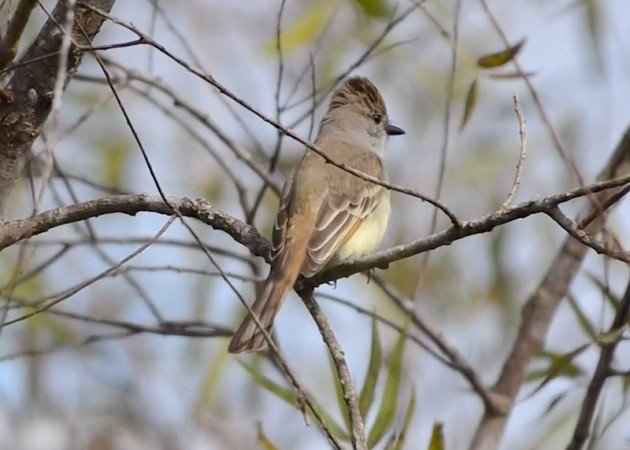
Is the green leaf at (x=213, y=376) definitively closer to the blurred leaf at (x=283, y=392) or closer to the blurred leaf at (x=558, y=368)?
the blurred leaf at (x=283, y=392)

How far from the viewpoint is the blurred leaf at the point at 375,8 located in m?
3.71

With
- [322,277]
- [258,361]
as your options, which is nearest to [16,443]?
[258,361]

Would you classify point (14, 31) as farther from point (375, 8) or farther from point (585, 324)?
point (585, 324)

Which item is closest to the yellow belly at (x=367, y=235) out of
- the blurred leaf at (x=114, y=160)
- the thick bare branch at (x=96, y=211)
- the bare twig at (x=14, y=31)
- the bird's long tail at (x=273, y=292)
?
the bird's long tail at (x=273, y=292)

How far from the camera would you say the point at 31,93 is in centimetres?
255

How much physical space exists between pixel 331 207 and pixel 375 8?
75 centimetres

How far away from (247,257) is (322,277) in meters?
0.60

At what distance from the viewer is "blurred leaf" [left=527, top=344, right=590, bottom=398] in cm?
360

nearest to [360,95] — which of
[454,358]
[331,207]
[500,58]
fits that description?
[331,207]

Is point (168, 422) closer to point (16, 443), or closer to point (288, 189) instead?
point (16, 443)

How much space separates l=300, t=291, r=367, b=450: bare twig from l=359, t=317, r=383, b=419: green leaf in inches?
24.8

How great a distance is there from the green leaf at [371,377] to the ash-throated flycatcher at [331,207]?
0.29 m

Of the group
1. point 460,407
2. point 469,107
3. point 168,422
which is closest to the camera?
point 469,107

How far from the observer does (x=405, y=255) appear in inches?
101
